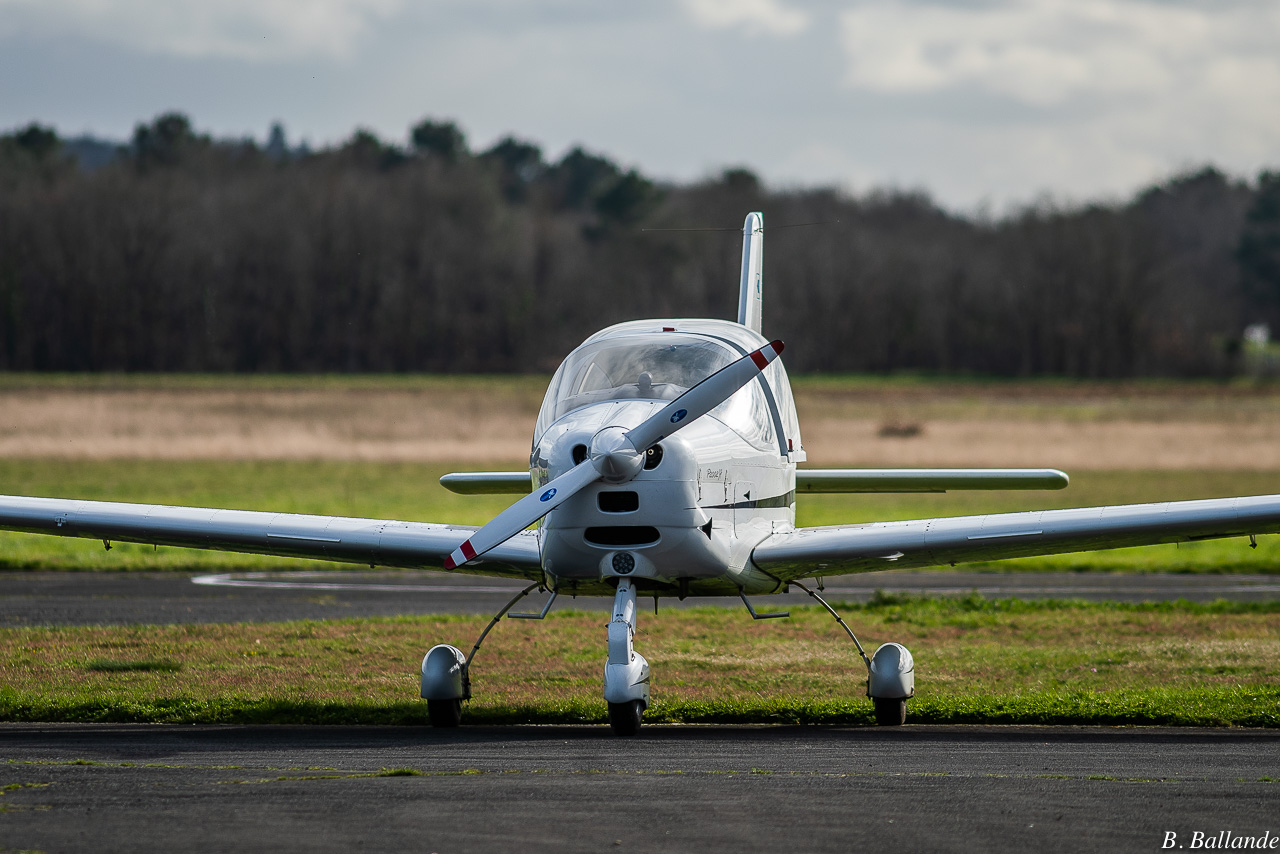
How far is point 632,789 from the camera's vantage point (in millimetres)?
7449

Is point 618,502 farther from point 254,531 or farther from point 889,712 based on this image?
point 254,531

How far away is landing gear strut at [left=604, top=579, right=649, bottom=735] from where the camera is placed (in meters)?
9.16

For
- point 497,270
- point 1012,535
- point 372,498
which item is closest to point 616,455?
point 1012,535

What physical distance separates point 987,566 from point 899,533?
45.6 ft

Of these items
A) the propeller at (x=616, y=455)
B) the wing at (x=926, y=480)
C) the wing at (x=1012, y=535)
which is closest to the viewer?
the propeller at (x=616, y=455)

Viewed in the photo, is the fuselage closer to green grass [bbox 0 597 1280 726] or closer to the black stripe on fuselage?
the black stripe on fuselage

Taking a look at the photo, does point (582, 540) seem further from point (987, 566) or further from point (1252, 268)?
point (1252, 268)

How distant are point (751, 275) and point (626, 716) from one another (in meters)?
6.61

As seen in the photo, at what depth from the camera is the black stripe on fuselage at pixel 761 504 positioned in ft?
32.3

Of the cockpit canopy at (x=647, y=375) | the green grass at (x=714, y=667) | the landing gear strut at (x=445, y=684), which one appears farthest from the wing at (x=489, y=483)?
the landing gear strut at (x=445, y=684)

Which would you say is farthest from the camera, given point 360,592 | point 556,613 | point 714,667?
point 360,592

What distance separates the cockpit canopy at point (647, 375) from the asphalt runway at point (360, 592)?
7.19 m

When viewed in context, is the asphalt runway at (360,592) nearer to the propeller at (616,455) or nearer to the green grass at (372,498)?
the green grass at (372,498)

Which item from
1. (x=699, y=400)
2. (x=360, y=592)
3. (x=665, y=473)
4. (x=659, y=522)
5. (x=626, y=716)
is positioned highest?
(x=699, y=400)
